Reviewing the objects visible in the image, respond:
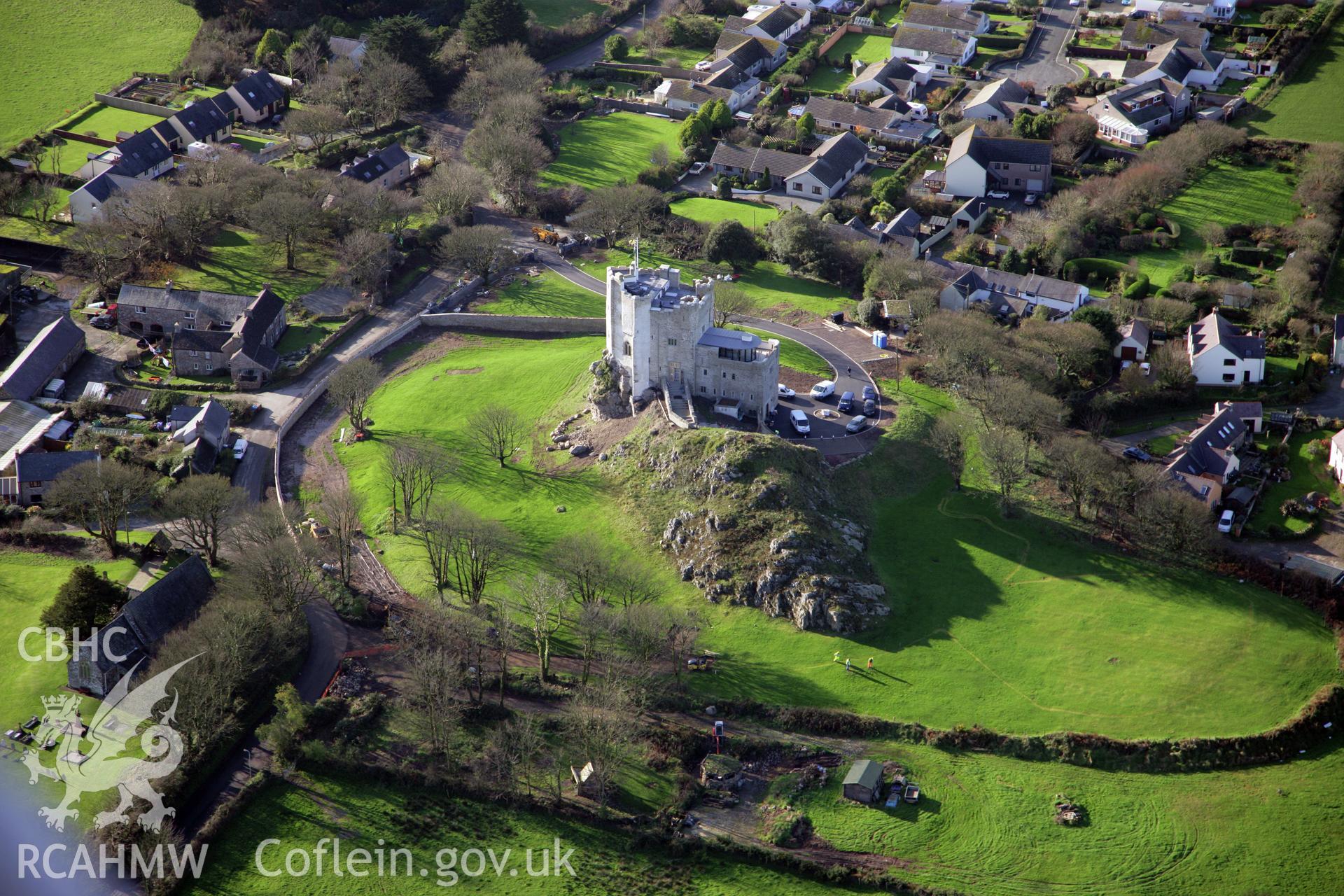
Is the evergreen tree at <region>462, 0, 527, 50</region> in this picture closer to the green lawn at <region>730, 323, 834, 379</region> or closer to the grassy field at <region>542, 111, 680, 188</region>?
the grassy field at <region>542, 111, 680, 188</region>

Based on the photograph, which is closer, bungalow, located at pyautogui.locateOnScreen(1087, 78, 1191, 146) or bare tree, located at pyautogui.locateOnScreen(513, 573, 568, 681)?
bare tree, located at pyautogui.locateOnScreen(513, 573, 568, 681)

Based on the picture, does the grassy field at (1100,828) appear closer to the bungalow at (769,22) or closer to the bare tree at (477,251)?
the bare tree at (477,251)

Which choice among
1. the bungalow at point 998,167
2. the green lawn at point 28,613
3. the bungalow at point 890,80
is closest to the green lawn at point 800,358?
the bungalow at point 998,167

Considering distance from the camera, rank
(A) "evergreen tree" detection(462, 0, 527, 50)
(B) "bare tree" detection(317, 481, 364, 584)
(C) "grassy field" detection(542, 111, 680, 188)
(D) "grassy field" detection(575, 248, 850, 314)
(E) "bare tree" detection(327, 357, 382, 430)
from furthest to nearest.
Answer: (A) "evergreen tree" detection(462, 0, 527, 50) < (C) "grassy field" detection(542, 111, 680, 188) < (D) "grassy field" detection(575, 248, 850, 314) < (E) "bare tree" detection(327, 357, 382, 430) < (B) "bare tree" detection(317, 481, 364, 584)

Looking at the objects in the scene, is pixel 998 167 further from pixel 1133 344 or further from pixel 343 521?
pixel 343 521

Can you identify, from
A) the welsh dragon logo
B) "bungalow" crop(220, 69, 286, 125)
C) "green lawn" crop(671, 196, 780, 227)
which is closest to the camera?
the welsh dragon logo

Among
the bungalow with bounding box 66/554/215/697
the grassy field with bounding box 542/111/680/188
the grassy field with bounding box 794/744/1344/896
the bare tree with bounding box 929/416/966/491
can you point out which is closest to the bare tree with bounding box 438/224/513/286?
the grassy field with bounding box 542/111/680/188
